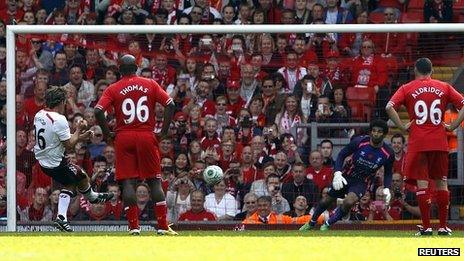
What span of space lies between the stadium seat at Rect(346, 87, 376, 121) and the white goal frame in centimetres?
88

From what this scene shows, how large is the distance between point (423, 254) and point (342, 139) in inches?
224

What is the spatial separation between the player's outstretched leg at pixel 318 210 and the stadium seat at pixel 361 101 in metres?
1.34

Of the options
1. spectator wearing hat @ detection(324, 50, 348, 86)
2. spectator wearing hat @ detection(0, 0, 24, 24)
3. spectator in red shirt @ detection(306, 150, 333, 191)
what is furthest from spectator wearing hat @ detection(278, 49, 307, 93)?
spectator wearing hat @ detection(0, 0, 24, 24)

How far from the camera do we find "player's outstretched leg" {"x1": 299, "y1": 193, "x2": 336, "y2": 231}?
1694 cm

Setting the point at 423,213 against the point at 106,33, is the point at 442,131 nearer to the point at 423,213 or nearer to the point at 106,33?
the point at 423,213

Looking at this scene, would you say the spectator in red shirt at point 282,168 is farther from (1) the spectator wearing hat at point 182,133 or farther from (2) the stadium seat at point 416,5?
(2) the stadium seat at point 416,5

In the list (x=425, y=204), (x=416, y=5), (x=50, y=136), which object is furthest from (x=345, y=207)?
(x=416, y=5)

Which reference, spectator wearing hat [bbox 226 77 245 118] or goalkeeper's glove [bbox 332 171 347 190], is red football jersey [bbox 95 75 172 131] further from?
spectator wearing hat [bbox 226 77 245 118]

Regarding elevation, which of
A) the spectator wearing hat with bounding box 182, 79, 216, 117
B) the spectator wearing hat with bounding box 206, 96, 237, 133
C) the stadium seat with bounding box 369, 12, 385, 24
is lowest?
the spectator wearing hat with bounding box 206, 96, 237, 133

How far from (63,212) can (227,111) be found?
2625 mm

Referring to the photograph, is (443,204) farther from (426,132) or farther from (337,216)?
(337,216)

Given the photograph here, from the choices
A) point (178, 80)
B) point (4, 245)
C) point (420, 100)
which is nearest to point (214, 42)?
point (178, 80)

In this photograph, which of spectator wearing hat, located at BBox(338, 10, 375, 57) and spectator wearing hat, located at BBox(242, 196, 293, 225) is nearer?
spectator wearing hat, located at BBox(242, 196, 293, 225)

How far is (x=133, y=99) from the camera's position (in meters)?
15.4
